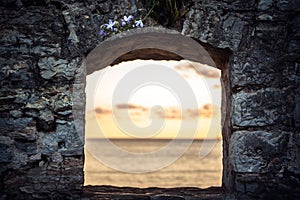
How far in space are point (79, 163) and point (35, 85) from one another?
27.8 inches

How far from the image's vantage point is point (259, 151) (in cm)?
351

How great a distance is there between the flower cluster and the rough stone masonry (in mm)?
55

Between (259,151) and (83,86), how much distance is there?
1.48 m

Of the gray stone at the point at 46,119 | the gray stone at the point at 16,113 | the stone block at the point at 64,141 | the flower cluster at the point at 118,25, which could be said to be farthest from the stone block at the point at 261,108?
the gray stone at the point at 16,113

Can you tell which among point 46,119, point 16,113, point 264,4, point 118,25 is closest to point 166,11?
point 118,25

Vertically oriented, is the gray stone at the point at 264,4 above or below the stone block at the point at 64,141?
above

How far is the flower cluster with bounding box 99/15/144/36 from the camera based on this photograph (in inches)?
138

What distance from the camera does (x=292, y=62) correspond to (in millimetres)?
3555

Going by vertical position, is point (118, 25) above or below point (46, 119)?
above

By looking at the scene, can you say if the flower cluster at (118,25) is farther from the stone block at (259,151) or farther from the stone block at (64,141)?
the stone block at (259,151)

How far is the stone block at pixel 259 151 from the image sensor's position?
11.4 feet

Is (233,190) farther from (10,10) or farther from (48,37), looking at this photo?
(10,10)

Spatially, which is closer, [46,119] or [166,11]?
[46,119]

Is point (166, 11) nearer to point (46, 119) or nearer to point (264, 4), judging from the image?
point (264, 4)
